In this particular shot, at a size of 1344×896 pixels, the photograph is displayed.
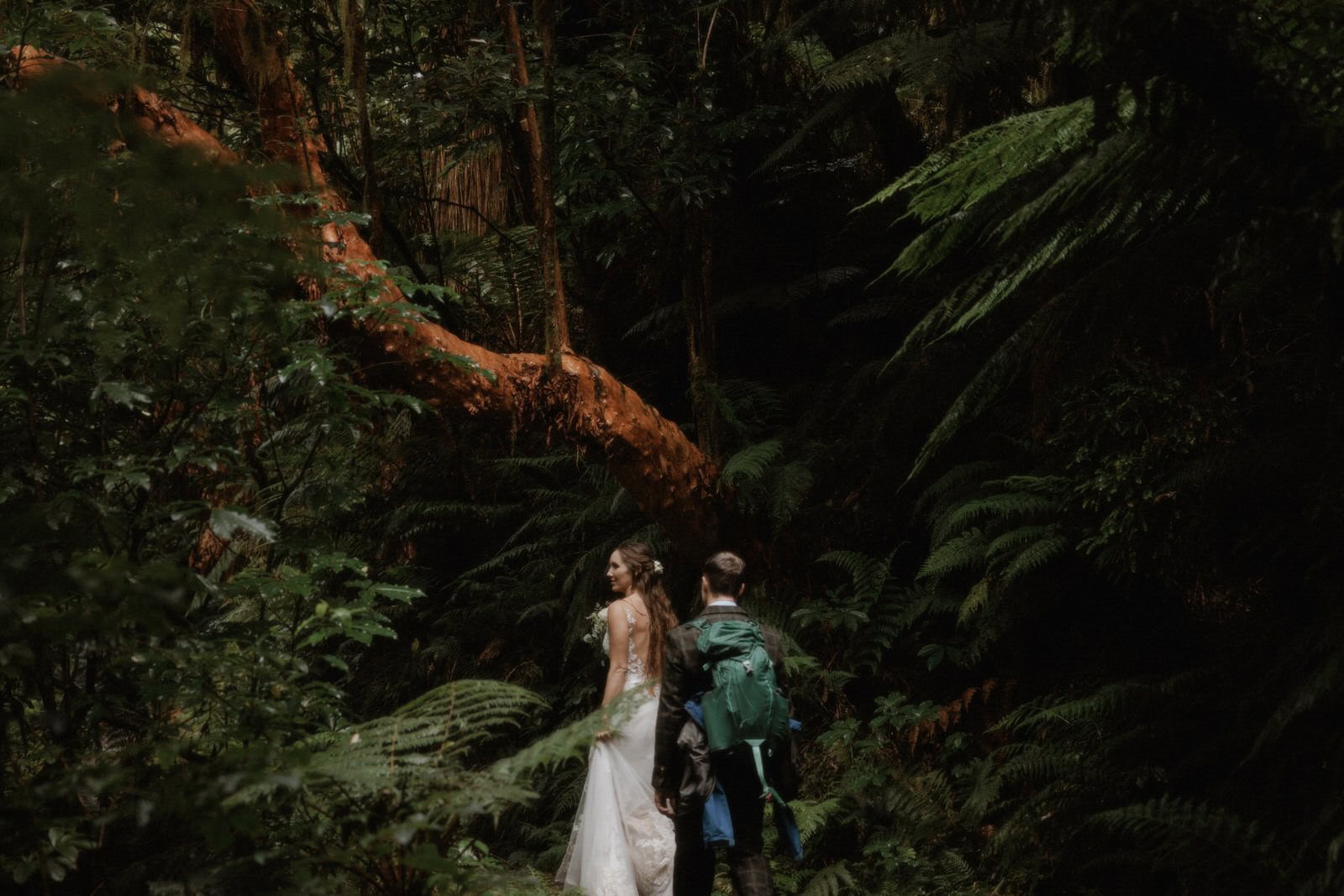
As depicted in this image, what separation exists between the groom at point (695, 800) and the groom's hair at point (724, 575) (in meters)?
0.09

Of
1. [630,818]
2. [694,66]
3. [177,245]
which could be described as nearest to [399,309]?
[177,245]

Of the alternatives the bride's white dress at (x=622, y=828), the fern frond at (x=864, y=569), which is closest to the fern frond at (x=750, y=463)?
the fern frond at (x=864, y=569)

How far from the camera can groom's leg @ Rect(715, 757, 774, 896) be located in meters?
3.75

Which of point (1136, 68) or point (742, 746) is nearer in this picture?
point (1136, 68)

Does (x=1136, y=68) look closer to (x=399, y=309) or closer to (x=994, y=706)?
(x=399, y=309)

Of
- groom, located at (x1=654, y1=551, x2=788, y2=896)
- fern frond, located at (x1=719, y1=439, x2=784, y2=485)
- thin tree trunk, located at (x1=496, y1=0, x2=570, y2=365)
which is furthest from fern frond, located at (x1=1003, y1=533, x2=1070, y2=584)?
thin tree trunk, located at (x1=496, y1=0, x2=570, y2=365)

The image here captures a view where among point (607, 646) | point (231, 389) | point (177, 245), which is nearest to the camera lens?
point (177, 245)

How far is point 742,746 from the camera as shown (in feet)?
12.1

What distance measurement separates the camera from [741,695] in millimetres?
3668

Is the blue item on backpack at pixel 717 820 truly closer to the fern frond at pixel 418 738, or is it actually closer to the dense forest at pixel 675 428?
the dense forest at pixel 675 428

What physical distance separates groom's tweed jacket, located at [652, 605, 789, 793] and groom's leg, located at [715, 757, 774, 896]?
19 centimetres

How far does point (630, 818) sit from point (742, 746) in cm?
137

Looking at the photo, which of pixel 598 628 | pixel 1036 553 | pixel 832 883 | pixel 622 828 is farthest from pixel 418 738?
pixel 1036 553

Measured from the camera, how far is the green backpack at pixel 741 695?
3.65m
